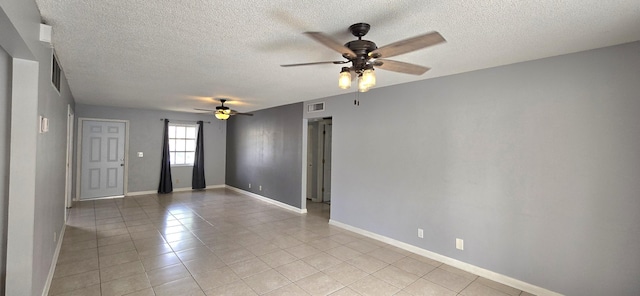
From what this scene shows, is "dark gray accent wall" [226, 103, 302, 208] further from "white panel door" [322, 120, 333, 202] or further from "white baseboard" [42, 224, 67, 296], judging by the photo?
"white baseboard" [42, 224, 67, 296]

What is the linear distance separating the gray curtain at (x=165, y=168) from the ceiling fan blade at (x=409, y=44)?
7.26m

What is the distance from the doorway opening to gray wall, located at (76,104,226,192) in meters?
3.37

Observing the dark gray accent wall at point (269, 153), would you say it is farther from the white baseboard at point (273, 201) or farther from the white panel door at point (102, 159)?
the white panel door at point (102, 159)

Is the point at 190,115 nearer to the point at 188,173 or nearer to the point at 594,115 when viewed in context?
the point at 188,173

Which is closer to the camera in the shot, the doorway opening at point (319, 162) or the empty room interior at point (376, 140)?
the empty room interior at point (376, 140)

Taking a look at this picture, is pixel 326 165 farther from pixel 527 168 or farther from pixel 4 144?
pixel 4 144

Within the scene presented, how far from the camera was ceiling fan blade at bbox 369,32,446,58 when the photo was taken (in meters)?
1.66

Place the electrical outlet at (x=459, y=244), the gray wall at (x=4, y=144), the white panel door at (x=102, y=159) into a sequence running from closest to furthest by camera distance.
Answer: the gray wall at (x=4, y=144) < the electrical outlet at (x=459, y=244) < the white panel door at (x=102, y=159)

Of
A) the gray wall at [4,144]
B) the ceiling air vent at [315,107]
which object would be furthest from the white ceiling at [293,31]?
the ceiling air vent at [315,107]

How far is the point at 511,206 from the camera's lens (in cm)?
294

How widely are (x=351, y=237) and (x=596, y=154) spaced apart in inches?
119

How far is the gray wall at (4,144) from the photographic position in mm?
1808

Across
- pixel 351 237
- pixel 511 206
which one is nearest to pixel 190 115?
pixel 351 237

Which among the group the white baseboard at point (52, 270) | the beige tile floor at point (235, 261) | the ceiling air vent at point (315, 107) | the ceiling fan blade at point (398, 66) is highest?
the ceiling air vent at point (315, 107)
